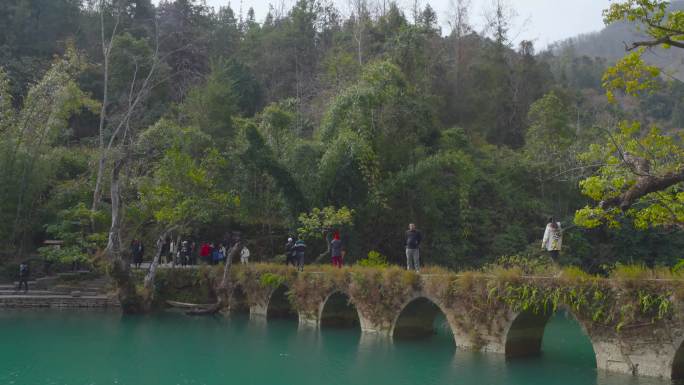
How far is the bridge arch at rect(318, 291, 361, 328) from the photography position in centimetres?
2050

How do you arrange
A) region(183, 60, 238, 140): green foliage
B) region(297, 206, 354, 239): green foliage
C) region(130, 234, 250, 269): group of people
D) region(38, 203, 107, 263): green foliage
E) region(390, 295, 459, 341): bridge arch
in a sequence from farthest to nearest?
1. region(183, 60, 238, 140): green foliage
2. region(130, 234, 250, 269): group of people
3. region(297, 206, 354, 239): green foliage
4. region(38, 203, 107, 263): green foliage
5. region(390, 295, 459, 341): bridge arch

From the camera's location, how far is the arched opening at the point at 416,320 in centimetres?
1772

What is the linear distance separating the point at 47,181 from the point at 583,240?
2221 cm

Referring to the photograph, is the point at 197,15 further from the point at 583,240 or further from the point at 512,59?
the point at 583,240

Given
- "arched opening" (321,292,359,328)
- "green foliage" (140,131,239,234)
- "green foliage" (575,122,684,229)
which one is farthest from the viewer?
"green foliage" (140,131,239,234)

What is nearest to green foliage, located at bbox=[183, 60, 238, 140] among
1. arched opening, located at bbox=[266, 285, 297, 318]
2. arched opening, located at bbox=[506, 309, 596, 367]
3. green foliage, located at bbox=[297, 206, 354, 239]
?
green foliage, located at bbox=[297, 206, 354, 239]

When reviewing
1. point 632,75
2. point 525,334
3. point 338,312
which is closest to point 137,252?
point 338,312

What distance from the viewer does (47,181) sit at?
27812mm

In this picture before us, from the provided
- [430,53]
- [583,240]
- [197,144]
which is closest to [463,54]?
[430,53]

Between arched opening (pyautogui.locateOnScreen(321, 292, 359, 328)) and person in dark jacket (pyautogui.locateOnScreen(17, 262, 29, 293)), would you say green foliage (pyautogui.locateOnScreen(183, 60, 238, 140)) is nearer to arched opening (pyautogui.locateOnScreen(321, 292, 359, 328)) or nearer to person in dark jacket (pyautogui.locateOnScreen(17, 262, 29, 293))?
person in dark jacket (pyautogui.locateOnScreen(17, 262, 29, 293))

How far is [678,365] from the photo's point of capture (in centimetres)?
1166

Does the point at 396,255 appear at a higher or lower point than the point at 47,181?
lower

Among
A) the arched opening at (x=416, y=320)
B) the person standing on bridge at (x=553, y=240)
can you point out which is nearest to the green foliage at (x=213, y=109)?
the arched opening at (x=416, y=320)

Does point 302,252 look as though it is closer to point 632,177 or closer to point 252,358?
point 252,358
